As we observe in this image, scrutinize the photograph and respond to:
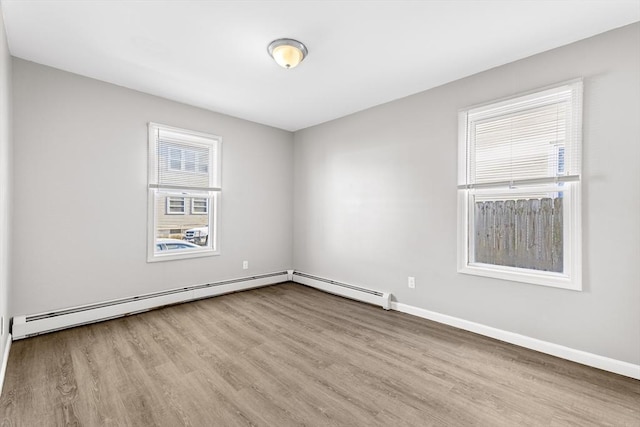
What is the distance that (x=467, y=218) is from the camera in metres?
3.10

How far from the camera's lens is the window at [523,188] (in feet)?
8.15

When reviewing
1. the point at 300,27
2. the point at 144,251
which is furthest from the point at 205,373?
the point at 300,27

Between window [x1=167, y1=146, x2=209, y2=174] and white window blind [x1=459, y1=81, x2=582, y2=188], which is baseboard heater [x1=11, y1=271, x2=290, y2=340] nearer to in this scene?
window [x1=167, y1=146, x2=209, y2=174]

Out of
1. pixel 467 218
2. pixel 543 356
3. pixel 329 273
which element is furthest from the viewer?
pixel 329 273

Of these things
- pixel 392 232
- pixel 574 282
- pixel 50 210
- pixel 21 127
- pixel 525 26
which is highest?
pixel 525 26

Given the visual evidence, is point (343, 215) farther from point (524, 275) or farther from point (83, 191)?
point (83, 191)

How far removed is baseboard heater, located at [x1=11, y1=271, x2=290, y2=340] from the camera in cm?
279

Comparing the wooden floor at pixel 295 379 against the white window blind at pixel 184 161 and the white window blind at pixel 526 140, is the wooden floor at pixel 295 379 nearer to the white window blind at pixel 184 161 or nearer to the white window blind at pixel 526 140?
the white window blind at pixel 526 140

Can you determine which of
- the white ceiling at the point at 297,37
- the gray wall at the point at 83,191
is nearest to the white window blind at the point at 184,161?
the gray wall at the point at 83,191

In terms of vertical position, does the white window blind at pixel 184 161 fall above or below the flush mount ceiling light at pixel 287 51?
below

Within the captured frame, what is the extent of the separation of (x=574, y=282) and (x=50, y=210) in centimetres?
493

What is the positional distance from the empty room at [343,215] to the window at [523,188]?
0.06ft

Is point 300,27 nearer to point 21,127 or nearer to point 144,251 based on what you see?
point 21,127

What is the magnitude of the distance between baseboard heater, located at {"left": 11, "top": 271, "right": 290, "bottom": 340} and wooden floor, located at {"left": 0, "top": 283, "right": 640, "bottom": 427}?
10 cm
